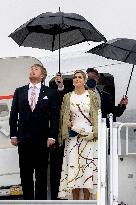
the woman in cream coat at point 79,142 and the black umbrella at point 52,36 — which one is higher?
the black umbrella at point 52,36

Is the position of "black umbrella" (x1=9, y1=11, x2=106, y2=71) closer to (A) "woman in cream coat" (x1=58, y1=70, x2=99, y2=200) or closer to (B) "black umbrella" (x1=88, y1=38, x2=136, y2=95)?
(B) "black umbrella" (x1=88, y1=38, x2=136, y2=95)

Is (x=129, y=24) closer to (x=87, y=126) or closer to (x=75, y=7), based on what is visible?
(x=75, y=7)

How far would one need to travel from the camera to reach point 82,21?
21.1ft

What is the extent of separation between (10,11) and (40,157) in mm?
3862

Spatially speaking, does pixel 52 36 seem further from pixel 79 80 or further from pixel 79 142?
pixel 79 142

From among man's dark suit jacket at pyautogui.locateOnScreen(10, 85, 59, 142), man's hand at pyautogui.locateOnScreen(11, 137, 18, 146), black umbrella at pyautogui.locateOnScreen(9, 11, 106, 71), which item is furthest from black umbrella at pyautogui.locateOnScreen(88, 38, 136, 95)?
man's hand at pyautogui.locateOnScreen(11, 137, 18, 146)

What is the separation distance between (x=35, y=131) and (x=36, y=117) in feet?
0.53

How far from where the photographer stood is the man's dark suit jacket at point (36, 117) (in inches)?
240

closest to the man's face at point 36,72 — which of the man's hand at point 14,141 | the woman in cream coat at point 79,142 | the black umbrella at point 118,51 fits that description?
the woman in cream coat at point 79,142

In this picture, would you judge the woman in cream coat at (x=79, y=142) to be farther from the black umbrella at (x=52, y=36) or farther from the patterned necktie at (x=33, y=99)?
the black umbrella at (x=52, y=36)

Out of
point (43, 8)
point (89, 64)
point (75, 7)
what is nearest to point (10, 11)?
point (43, 8)

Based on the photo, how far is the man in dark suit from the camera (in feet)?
19.9

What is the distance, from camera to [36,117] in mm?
6141

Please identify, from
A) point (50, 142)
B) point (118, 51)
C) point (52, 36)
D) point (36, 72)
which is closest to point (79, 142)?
point (50, 142)
